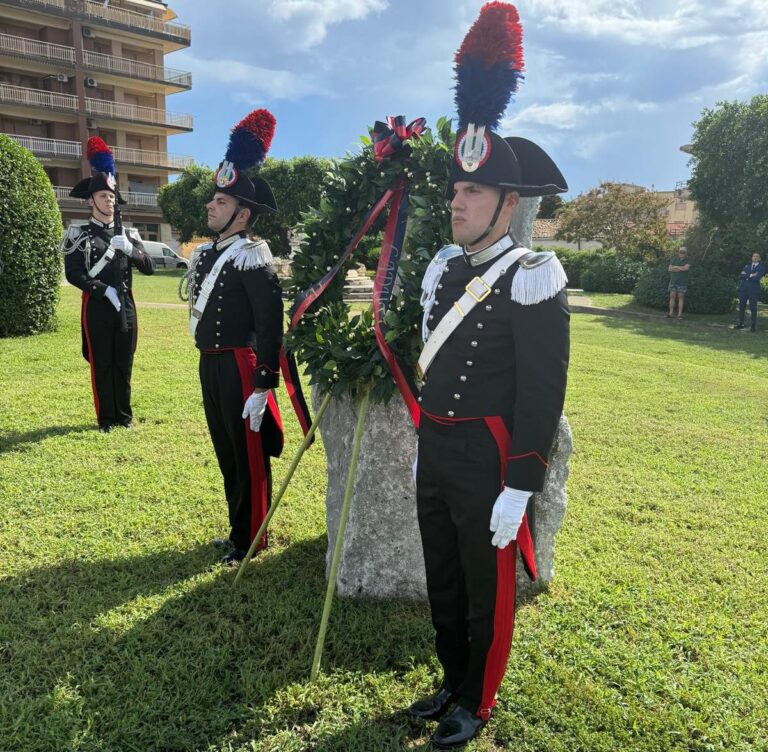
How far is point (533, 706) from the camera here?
9.71ft

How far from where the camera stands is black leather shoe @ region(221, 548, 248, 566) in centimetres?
415

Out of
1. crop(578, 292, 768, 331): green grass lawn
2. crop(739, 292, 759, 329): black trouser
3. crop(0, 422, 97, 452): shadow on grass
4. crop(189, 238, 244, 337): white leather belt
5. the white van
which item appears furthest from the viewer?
the white van

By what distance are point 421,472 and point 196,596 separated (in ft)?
5.93

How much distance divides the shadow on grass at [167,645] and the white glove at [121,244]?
3.48m

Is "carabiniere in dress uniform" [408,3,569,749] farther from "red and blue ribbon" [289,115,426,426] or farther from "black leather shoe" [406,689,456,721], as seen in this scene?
"red and blue ribbon" [289,115,426,426]

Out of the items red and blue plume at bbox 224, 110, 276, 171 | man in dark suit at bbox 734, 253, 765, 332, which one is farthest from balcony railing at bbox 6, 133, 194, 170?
red and blue plume at bbox 224, 110, 276, 171

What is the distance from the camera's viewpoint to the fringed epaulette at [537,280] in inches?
Result: 92.7

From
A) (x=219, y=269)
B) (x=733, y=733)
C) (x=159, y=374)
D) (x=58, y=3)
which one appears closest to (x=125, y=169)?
(x=58, y=3)

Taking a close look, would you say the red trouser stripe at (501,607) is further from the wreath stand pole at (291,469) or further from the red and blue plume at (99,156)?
the red and blue plume at (99,156)

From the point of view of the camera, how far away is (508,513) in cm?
239

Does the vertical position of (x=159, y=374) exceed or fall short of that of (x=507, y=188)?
it falls short

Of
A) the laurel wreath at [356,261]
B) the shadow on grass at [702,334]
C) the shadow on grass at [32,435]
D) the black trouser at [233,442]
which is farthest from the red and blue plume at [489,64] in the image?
the shadow on grass at [702,334]

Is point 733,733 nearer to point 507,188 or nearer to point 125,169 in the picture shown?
point 507,188

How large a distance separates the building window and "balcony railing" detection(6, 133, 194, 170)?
3.66 meters
